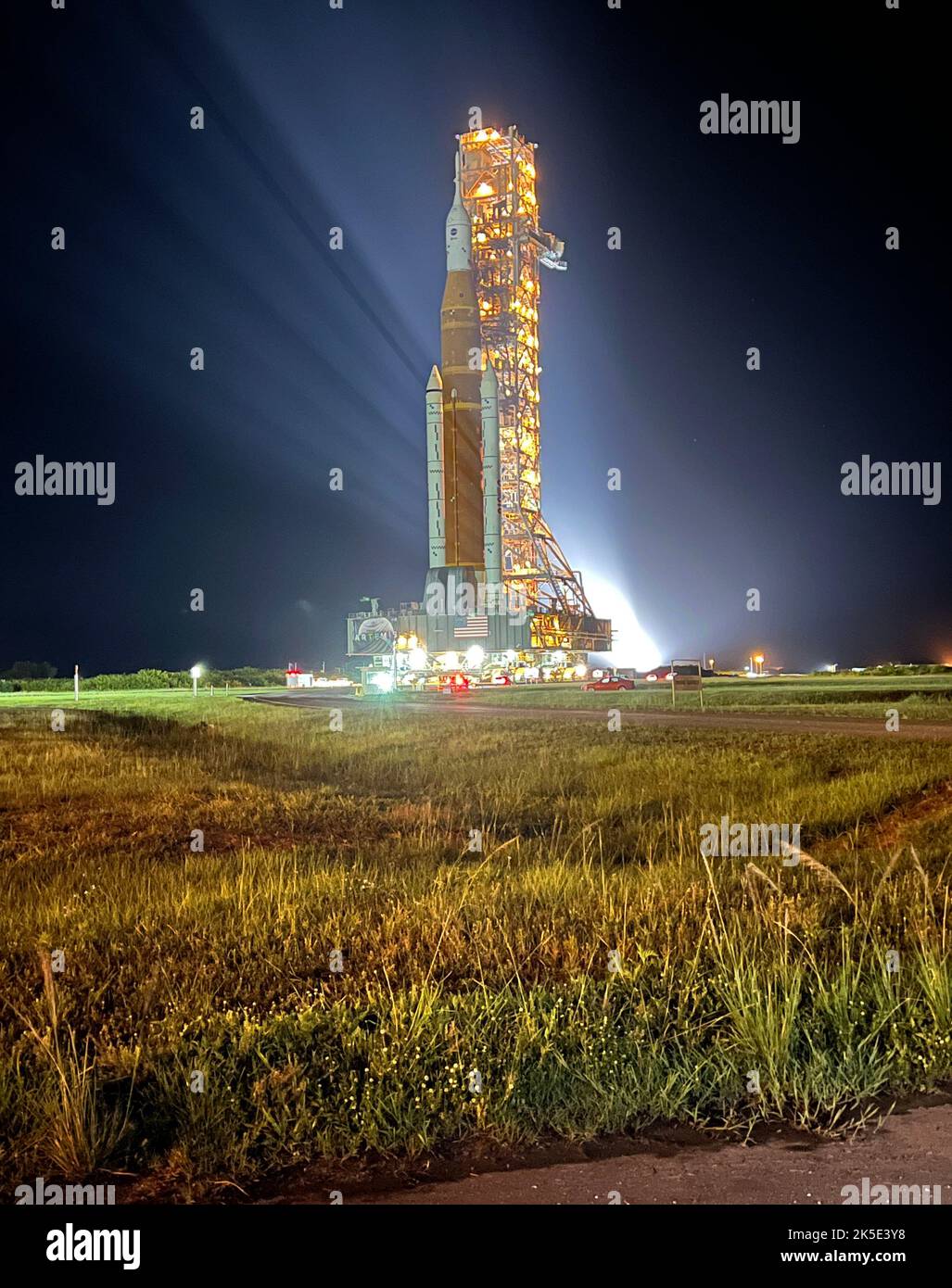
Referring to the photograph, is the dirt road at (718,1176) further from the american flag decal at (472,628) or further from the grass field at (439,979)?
the american flag decal at (472,628)

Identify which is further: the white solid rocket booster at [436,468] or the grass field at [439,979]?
the white solid rocket booster at [436,468]

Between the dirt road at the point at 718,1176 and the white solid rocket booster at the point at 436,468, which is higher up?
the white solid rocket booster at the point at 436,468

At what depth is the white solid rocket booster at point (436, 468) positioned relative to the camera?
75.8m

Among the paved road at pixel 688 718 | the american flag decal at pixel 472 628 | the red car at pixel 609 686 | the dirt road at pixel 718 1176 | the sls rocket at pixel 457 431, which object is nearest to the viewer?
the dirt road at pixel 718 1176

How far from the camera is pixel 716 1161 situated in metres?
4.32

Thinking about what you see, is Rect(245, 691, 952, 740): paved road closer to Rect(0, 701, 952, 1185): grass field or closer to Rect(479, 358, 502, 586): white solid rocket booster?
Rect(0, 701, 952, 1185): grass field

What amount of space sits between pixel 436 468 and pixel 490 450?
20.4 ft

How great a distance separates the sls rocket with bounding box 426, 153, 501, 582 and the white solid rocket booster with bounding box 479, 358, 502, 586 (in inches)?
40.0

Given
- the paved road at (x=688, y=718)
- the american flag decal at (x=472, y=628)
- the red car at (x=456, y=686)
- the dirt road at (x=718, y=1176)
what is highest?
the american flag decal at (x=472, y=628)

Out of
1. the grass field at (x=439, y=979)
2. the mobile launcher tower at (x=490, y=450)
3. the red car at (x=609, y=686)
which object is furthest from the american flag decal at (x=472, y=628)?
the grass field at (x=439, y=979)

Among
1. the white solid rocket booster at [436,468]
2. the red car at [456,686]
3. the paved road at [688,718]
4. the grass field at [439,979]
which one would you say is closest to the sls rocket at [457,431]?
the white solid rocket booster at [436,468]

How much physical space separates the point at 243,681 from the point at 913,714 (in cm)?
6813

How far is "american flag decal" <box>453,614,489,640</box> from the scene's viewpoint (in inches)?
3135

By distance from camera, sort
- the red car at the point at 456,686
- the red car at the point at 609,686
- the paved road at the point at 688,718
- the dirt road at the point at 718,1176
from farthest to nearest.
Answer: the red car at the point at 456,686 → the red car at the point at 609,686 → the paved road at the point at 688,718 → the dirt road at the point at 718,1176
